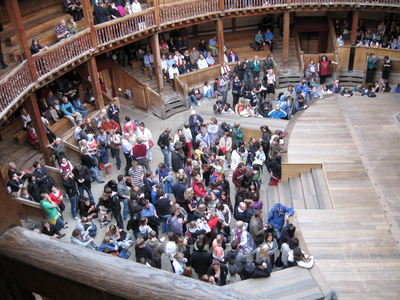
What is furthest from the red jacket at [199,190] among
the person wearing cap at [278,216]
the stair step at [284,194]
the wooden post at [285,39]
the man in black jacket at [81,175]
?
the wooden post at [285,39]

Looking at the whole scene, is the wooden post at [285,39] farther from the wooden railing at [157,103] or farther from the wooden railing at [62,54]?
the wooden railing at [62,54]

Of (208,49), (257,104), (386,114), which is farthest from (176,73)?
(386,114)

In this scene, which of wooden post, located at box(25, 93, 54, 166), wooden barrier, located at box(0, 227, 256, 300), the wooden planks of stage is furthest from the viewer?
wooden post, located at box(25, 93, 54, 166)

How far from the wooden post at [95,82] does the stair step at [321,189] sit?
376 inches

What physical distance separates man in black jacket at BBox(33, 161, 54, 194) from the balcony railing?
6.21ft

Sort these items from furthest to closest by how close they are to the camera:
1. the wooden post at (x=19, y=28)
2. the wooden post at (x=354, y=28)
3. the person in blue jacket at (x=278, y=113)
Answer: the wooden post at (x=354, y=28) → the person in blue jacket at (x=278, y=113) → the wooden post at (x=19, y=28)

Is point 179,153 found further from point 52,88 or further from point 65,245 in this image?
point 65,245

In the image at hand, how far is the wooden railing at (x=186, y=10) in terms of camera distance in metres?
19.1

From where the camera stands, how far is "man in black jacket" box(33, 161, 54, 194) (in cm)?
1191

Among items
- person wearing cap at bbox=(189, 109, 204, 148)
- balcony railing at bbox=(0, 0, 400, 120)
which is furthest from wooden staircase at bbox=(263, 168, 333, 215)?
balcony railing at bbox=(0, 0, 400, 120)

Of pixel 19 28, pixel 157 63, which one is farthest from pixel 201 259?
pixel 157 63

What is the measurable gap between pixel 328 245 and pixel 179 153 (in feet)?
17.6

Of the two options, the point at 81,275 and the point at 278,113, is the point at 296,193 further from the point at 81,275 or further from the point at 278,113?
the point at 81,275

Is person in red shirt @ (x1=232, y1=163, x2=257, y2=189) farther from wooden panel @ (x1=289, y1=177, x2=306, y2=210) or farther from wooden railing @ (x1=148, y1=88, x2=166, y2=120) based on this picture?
wooden railing @ (x1=148, y1=88, x2=166, y2=120)
